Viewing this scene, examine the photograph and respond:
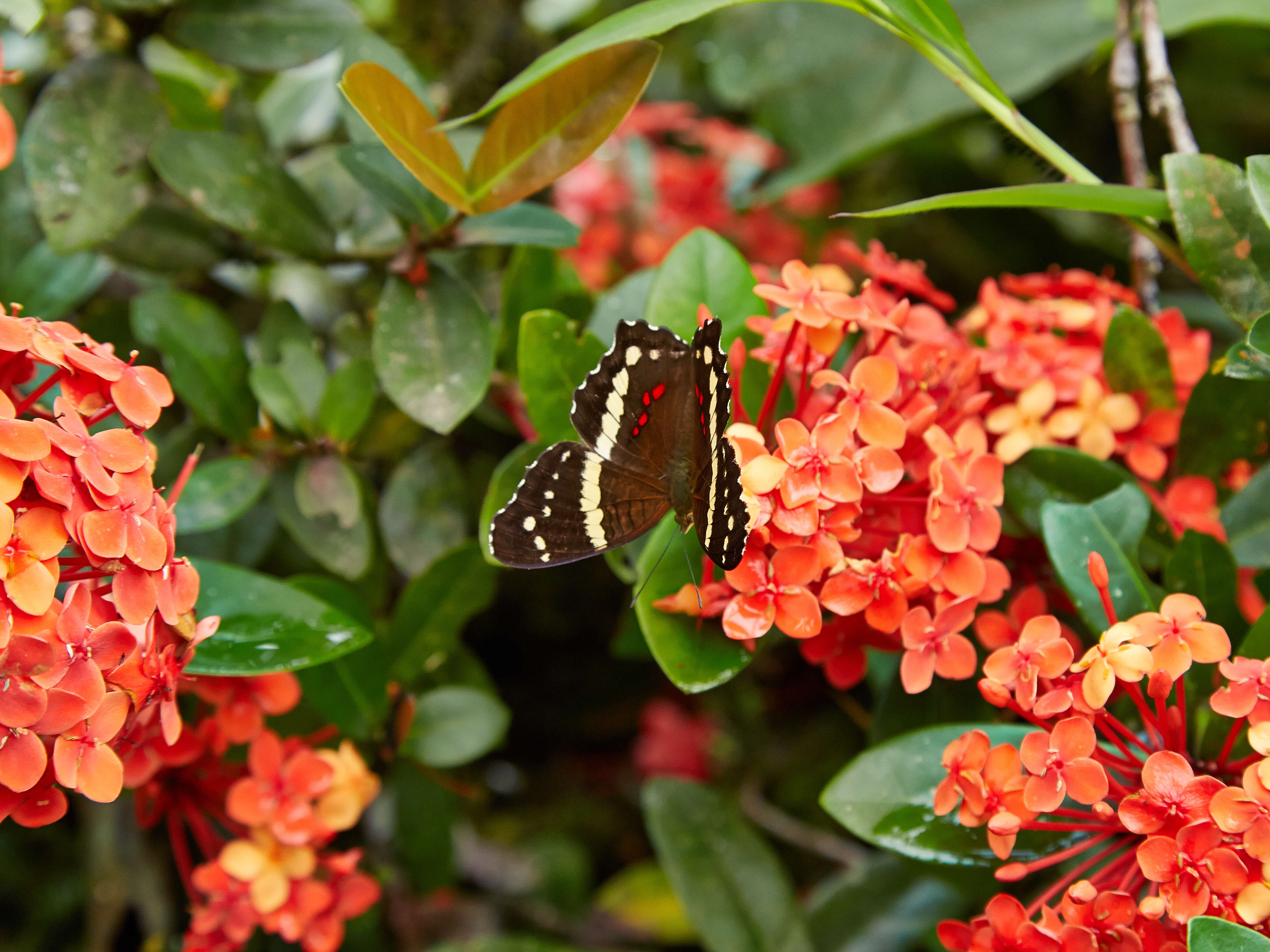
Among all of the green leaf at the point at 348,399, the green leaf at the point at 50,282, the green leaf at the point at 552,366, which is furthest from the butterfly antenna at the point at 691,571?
the green leaf at the point at 50,282

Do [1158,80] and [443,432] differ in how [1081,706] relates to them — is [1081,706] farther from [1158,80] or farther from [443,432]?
[1158,80]

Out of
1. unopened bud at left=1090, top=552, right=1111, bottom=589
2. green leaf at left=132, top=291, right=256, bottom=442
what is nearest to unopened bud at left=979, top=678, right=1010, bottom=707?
unopened bud at left=1090, top=552, right=1111, bottom=589

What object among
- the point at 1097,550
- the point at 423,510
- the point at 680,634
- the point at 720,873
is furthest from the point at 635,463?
the point at 720,873

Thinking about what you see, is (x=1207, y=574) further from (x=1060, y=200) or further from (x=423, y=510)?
(x=423, y=510)

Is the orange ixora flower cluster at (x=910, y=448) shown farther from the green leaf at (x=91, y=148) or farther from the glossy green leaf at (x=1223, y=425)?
the green leaf at (x=91, y=148)

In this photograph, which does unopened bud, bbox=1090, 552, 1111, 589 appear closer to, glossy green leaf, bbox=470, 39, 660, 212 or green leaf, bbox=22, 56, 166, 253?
glossy green leaf, bbox=470, 39, 660, 212

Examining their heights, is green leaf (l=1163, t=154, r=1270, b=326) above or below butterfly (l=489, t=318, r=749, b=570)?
above

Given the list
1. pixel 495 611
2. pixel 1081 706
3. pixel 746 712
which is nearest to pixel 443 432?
pixel 1081 706
